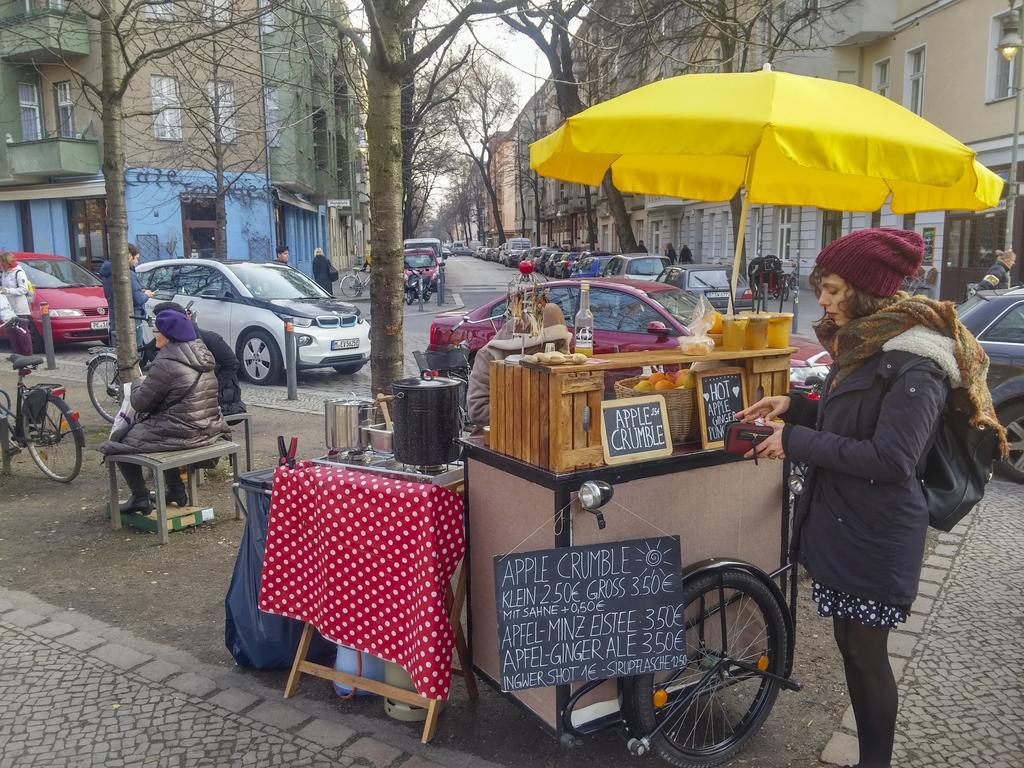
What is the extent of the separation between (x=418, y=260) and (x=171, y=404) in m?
23.4

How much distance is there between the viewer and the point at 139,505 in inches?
230

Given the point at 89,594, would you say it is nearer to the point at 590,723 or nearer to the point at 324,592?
the point at 324,592

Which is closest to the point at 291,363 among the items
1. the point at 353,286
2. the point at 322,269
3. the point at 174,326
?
the point at 174,326

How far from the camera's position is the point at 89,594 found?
4828 mm

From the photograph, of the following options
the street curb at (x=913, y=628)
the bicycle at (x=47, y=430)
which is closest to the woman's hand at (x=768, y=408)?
the street curb at (x=913, y=628)

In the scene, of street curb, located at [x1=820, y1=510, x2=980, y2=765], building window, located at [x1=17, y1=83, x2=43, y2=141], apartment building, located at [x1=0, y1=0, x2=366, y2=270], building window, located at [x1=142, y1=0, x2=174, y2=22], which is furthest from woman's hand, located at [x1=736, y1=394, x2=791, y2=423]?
building window, located at [x1=17, y1=83, x2=43, y2=141]

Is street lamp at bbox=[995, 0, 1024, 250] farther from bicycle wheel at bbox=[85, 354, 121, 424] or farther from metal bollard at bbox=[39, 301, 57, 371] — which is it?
metal bollard at bbox=[39, 301, 57, 371]

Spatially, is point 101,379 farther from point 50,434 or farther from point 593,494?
point 593,494

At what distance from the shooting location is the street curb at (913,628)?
328 centimetres

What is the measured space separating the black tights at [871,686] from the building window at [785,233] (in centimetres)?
3366

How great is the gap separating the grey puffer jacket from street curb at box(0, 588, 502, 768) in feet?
3.99

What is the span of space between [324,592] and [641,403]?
154 cm

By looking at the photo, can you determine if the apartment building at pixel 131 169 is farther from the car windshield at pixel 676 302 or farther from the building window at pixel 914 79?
the car windshield at pixel 676 302

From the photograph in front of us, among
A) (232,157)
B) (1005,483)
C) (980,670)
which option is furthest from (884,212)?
(980,670)
